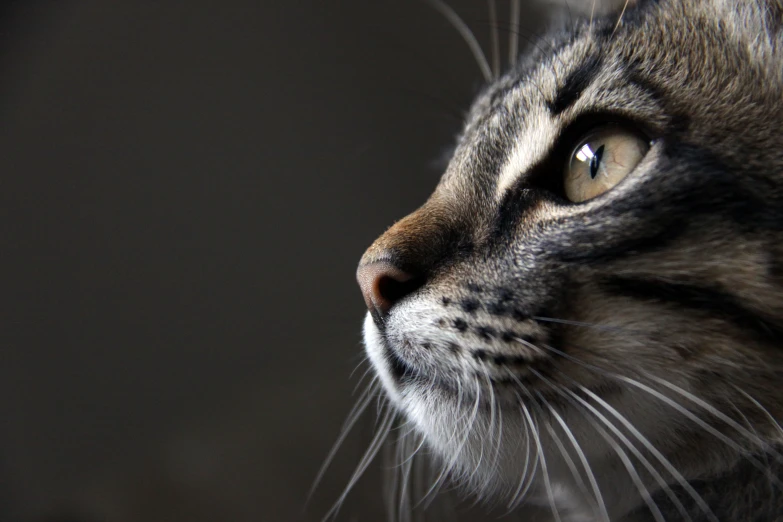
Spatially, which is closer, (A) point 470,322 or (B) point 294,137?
(A) point 470,322

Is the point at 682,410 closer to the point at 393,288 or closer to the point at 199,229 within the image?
the point at 393,288

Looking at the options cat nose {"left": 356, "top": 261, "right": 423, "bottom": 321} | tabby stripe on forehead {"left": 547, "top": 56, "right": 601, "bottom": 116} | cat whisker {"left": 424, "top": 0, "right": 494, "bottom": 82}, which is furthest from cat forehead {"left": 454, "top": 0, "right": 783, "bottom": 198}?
cat whisker {"left": 424, "top": 0, "right": 494, "bottom": 82}

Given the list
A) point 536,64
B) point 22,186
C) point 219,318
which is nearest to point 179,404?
point 219,318

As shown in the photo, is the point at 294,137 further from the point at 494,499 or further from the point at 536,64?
the point at 494,499

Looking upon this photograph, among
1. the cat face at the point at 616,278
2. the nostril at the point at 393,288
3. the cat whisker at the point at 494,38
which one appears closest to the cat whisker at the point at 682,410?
the cat face at the point at 616,278

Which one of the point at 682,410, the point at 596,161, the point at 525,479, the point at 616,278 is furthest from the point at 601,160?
the point at 525,479
